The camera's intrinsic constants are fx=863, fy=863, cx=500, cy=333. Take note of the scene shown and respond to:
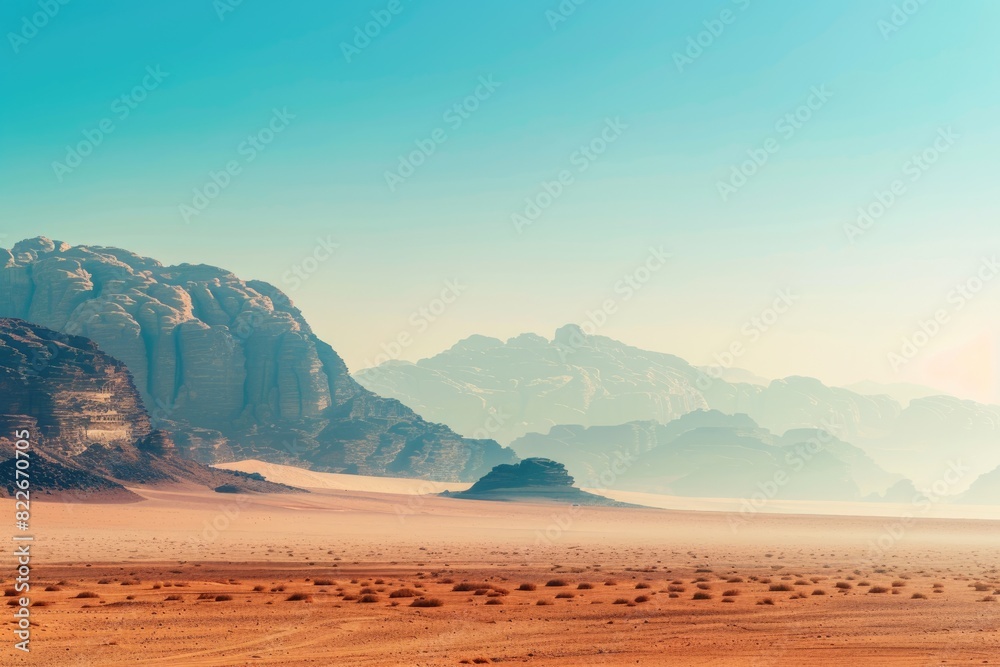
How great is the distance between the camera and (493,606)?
29562mm

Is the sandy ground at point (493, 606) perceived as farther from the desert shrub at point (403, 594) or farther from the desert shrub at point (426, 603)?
the desert shrub at point (426, 603)

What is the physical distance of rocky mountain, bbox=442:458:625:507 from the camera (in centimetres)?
17400

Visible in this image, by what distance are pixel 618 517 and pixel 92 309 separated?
124633 mm

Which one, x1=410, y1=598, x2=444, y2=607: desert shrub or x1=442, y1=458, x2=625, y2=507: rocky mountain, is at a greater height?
x1=442, y1=458, x2=625, y2=507: rocky mountain

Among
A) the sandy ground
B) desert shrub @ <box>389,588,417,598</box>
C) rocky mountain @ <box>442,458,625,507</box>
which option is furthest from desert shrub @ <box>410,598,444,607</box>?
rocky mountain @ <box>442,458,625,507</box>

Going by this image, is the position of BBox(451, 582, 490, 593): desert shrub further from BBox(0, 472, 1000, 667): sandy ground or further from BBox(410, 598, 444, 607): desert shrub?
BBox(410, 598, 444, 607): desert shrub

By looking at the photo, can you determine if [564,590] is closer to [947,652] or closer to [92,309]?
[947,652]

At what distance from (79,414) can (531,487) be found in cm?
8892

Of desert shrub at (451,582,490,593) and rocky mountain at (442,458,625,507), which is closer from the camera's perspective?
desert shrub at (451,582,490,593)

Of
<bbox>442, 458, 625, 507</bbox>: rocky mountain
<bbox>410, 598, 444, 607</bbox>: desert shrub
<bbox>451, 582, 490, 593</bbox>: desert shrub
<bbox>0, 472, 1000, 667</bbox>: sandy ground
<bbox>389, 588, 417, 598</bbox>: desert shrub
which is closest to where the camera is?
<bbox>0, 472, 1000, 667</bbox>: sandy ground

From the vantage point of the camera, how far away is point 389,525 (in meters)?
110

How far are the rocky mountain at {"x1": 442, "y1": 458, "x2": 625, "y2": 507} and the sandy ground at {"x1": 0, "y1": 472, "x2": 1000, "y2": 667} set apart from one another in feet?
345

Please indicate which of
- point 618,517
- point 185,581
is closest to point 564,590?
point 185,581

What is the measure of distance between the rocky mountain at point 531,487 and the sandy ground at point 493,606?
4138 inches
